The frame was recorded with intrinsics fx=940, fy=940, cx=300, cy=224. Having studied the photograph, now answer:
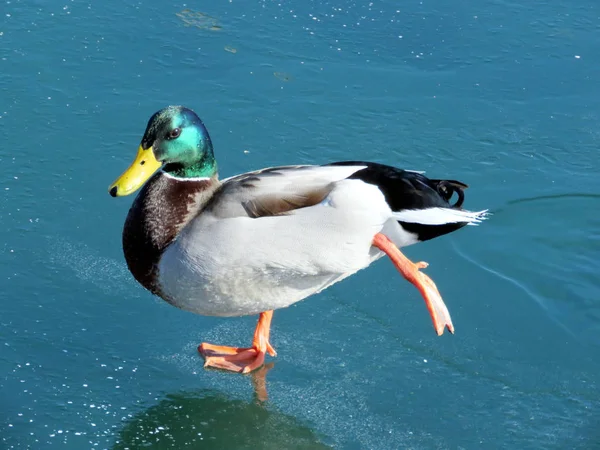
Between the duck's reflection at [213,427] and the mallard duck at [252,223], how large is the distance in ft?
0.87

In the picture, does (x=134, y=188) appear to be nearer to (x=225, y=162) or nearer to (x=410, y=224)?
(x=410, y=224)

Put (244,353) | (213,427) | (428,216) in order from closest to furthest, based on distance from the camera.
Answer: (213,427) → (428,216) → (244,353)

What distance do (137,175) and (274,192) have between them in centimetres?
53

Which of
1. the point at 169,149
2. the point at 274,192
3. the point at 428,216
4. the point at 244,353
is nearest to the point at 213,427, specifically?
the point at 244,353

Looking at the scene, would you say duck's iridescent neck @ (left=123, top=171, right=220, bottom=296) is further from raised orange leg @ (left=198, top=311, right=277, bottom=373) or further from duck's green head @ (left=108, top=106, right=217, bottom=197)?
raised orange leg @ (left=198, top=311, right=277, bottom=373)

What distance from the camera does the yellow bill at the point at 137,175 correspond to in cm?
357

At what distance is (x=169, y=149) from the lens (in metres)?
3.69

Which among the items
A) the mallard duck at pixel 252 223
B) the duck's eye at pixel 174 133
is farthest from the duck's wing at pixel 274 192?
the duck's eye at pixel 174 133

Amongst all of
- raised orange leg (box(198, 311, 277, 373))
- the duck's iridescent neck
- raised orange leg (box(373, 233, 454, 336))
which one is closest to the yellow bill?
the duck's iridescent neck

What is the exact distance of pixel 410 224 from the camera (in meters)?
3.89

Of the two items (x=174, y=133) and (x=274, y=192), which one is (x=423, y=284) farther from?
(x=174, y=133)

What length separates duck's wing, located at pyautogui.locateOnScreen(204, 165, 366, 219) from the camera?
358 centimetres

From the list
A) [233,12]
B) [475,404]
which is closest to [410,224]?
[475,404]

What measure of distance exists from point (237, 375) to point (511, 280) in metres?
1.40
